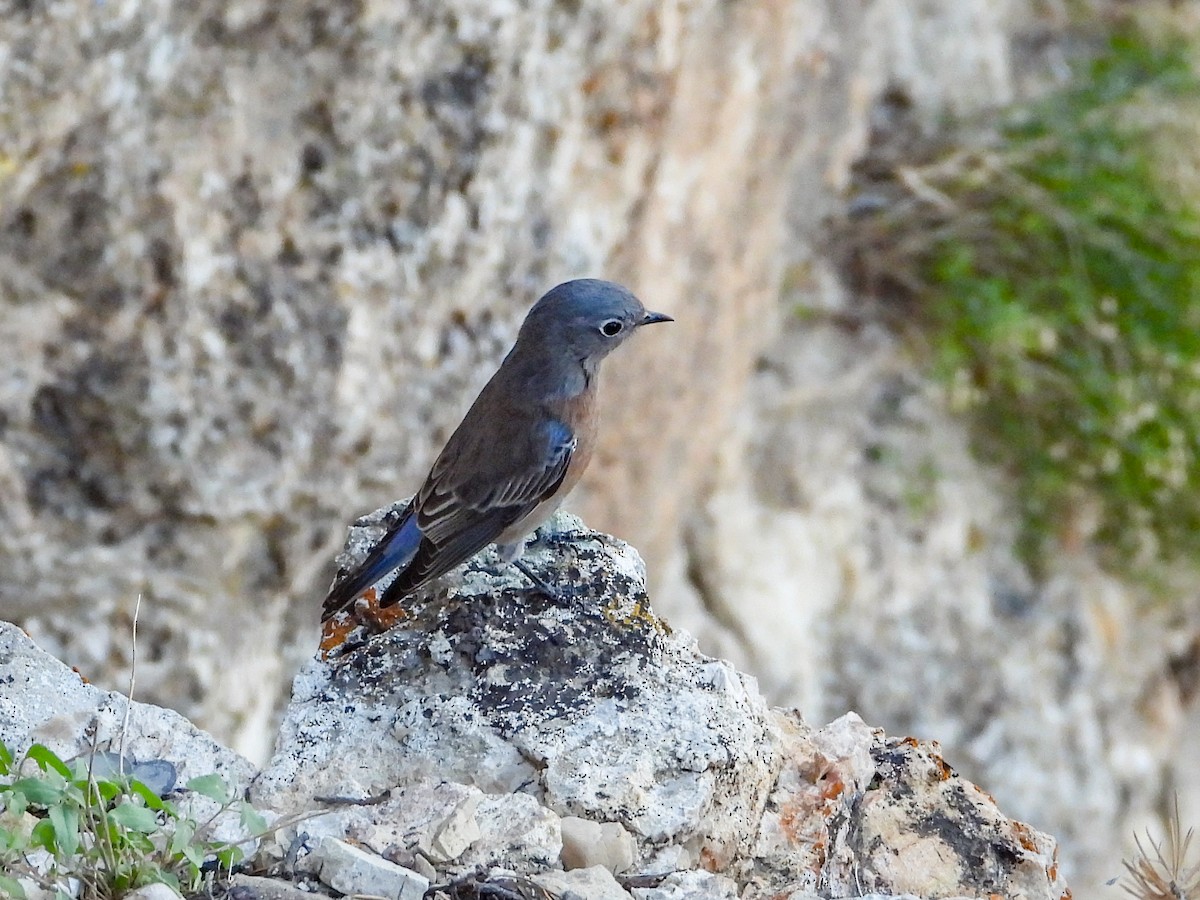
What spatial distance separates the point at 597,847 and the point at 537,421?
1.79 metres

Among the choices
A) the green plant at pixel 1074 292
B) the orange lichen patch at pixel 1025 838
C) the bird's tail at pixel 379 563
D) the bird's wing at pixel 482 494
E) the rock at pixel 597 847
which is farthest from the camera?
the green plant at pixel 1074 292

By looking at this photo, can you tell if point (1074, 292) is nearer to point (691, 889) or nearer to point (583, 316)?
point (583, 316)

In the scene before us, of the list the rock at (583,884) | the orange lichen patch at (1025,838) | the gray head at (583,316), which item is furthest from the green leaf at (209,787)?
the gray head at (583,316)

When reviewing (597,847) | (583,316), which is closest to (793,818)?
(597,847)

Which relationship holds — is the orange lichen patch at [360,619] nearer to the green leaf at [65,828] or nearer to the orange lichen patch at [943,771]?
the green leaf at [65,828]

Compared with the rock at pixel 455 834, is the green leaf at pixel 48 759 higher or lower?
lower

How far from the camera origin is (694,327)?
7012 millimetres

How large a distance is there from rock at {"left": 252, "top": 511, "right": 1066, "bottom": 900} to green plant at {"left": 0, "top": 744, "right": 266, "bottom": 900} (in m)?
0.28

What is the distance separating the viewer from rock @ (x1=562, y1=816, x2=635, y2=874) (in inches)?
110

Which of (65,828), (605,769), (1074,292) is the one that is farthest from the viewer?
(1074,292)

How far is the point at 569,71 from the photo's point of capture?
5801 mm

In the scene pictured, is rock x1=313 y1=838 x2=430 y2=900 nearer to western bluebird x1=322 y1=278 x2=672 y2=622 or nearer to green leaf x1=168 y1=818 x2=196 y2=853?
green leaf x1=168 y1=818 x2=196 y2=853

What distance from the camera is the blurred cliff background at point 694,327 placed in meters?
5.05

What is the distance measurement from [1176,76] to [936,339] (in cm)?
193
